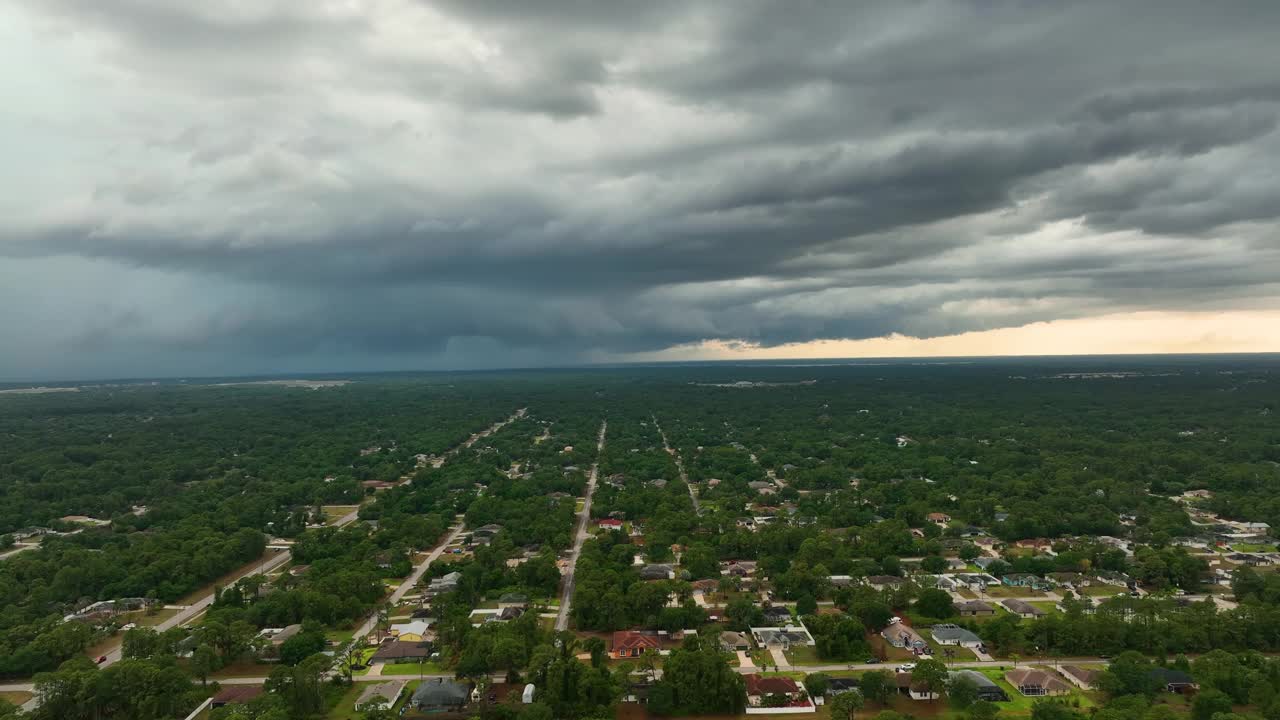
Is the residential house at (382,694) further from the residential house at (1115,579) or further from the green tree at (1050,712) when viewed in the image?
Answer: the residential house at (1115,579)

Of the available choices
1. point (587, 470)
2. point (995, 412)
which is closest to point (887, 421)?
point (995, 412)

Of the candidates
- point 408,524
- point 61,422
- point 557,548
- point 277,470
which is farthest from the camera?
point 61,422

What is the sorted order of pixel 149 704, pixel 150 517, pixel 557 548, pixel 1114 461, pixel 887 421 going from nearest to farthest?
pixel 149 704
pixel 557 548
pixel 150 517
pixel 1114 461
pixel 887 421

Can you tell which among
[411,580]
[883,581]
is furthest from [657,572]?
[411,580]

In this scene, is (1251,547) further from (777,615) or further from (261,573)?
(261,573)

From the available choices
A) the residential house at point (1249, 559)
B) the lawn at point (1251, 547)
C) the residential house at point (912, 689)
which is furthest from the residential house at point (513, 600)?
the lawn at point (1251, 547)

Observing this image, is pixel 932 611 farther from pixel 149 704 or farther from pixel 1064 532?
pixel 149 704

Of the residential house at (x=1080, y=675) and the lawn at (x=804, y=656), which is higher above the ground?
the residential house at (x=1080, y=675)

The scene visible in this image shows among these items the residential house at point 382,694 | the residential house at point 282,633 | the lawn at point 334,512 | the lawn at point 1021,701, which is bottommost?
the lawn at point 1021,701
